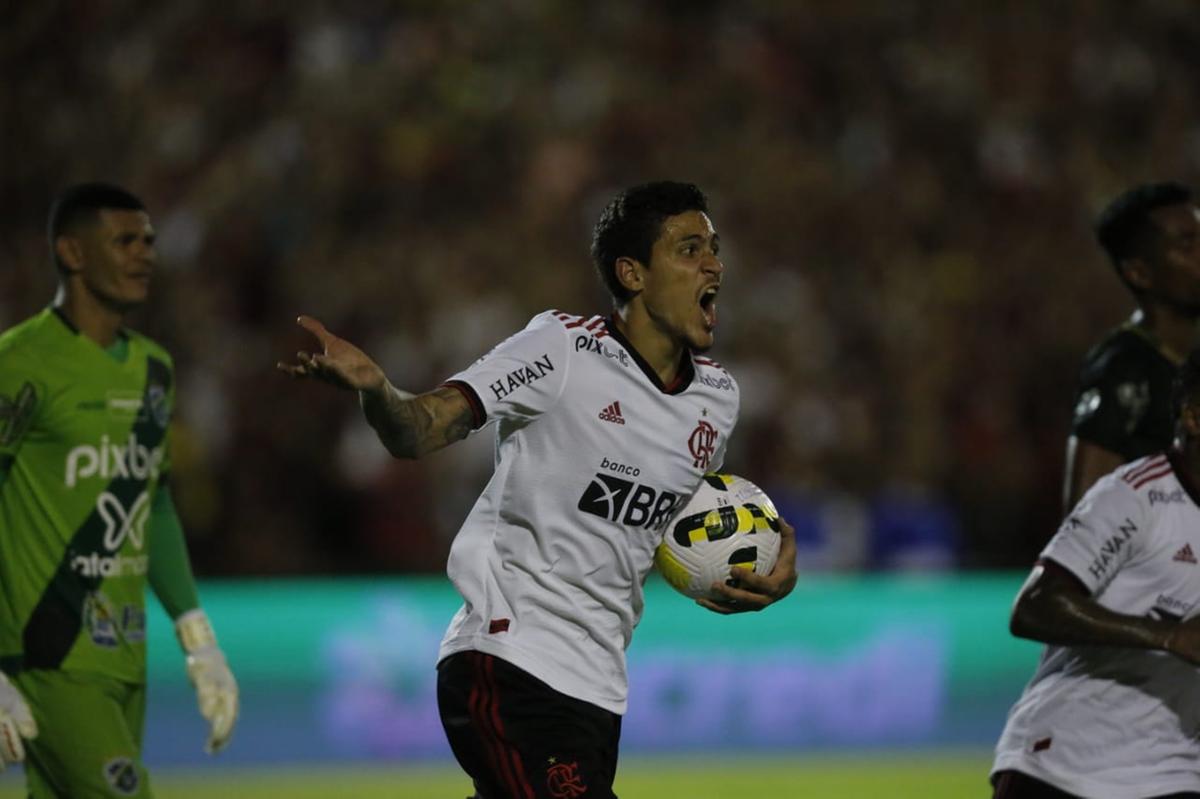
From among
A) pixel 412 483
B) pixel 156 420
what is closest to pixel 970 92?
pixel 412 483

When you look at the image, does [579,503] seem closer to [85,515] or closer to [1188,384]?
[1188,384]

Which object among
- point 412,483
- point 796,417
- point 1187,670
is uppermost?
point 796,417

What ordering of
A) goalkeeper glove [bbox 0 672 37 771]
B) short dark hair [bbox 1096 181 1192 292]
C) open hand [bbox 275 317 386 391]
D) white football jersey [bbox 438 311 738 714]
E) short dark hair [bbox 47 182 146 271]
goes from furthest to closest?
short dark hair [bbox 1096 181 1192 292]
short dark hair [bbox 47 182 146 271]
goalkeeper glove [bbox 0 672 37 771]
white football jersey [bbox 438 311 738 714]
open hand [bbox 275 317 386 391]

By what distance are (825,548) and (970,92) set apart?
200 inches

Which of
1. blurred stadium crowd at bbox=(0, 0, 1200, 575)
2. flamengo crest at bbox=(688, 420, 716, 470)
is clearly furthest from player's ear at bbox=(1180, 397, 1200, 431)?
blurred stadium crowd at bbox=(0, 0, 1200, 575)

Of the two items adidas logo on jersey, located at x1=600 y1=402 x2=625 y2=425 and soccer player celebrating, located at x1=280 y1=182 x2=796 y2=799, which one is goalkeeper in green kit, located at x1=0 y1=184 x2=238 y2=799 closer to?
soccer player celebrating, located at x1=280 y1=182 x2=796 y2=799

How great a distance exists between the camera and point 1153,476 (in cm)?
461

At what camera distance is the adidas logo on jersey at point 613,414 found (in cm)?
448

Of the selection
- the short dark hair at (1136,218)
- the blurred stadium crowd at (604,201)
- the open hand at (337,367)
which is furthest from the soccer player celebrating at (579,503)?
the blurred stadium crowd at (604,201)

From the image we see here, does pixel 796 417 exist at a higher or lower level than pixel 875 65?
lower

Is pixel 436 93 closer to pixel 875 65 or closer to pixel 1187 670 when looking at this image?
pixel 875 65

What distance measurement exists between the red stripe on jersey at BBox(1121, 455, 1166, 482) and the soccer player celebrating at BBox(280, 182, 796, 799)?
2.90 ft

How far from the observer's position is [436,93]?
13.3 metres

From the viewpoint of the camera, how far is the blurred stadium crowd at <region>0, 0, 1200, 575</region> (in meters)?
11.1
